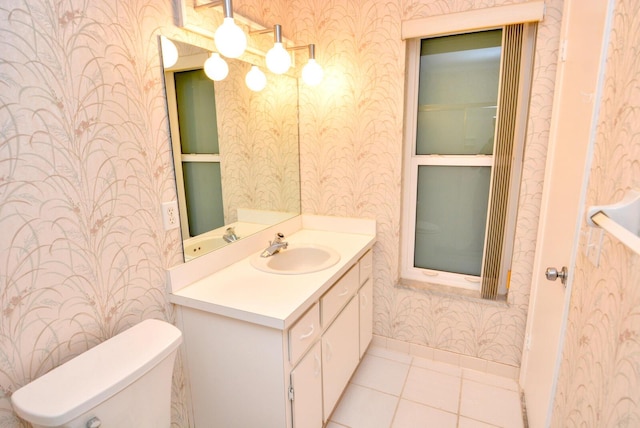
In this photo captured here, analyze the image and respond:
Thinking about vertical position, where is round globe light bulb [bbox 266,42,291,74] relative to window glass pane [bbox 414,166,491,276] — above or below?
above

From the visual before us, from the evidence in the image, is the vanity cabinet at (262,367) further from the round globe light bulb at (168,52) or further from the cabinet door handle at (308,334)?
the round globe light bulb at (168,52)

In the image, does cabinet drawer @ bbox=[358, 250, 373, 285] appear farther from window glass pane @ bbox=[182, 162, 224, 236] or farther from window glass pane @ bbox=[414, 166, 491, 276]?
window glass pane @ bbox=[182, 162, 224, 236]

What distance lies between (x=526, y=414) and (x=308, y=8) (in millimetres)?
2653

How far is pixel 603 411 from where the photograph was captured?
76 cm

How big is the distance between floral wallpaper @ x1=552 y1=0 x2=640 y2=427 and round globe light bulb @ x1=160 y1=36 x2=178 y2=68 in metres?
1.46

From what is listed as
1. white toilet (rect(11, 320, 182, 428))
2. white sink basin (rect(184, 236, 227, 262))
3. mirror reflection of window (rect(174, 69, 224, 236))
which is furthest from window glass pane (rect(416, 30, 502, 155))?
white toilet (rect(11, 320, 182, 428))

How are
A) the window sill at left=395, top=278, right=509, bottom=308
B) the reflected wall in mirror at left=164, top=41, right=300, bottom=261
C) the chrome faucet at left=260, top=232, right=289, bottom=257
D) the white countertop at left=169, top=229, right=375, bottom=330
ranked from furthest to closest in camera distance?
the window sill at left=395, top=278, right=509, bottom=308
the chrome faucet at left=260, top=232, right=289, bottom=257
the reflected wall in mirror at left=164, top=41, right=300, bottom=261
the white countertop at left=169, top=229, right=375, bottom=330

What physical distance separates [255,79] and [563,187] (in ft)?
5.21

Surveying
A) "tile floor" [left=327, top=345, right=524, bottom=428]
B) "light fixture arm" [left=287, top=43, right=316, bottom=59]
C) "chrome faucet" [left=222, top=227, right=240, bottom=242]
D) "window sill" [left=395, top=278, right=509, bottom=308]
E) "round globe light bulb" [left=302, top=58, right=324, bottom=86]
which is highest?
"light fixture arm" [left=287, top=43, right=316, bottom=59]

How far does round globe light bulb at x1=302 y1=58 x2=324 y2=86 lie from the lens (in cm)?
191

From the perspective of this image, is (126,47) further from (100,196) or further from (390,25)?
(390,25)

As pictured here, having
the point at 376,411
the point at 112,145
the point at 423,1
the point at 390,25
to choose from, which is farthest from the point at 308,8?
the point at 376,411

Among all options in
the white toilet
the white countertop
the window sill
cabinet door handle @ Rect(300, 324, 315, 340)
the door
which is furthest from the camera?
the window sill

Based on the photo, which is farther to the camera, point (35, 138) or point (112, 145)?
point (112, 145)
